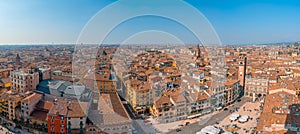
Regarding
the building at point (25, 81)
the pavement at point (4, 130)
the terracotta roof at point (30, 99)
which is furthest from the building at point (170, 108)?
the building at point (25, 81)

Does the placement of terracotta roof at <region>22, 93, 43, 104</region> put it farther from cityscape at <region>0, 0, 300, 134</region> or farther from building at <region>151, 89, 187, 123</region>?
building at <region>151, 89, 187, 123</region>

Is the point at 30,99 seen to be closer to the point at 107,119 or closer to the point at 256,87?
the point at 107,119

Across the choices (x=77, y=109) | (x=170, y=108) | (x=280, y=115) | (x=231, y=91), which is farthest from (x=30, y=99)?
(x=231, y=91)

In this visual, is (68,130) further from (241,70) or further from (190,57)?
(241,70)

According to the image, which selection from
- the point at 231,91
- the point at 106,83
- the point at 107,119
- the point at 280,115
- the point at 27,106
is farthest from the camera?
the point at 231,91

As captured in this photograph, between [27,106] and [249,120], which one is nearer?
[27,106]

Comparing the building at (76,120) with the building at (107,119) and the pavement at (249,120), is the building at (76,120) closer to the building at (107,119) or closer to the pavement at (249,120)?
the building at (107,119)

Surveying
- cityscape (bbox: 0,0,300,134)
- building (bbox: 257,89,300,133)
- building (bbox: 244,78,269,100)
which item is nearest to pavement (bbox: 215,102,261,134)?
cityscape (bbox: 0,0,300,134)

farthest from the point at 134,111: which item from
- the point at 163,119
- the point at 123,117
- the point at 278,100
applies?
the point at 278,100
